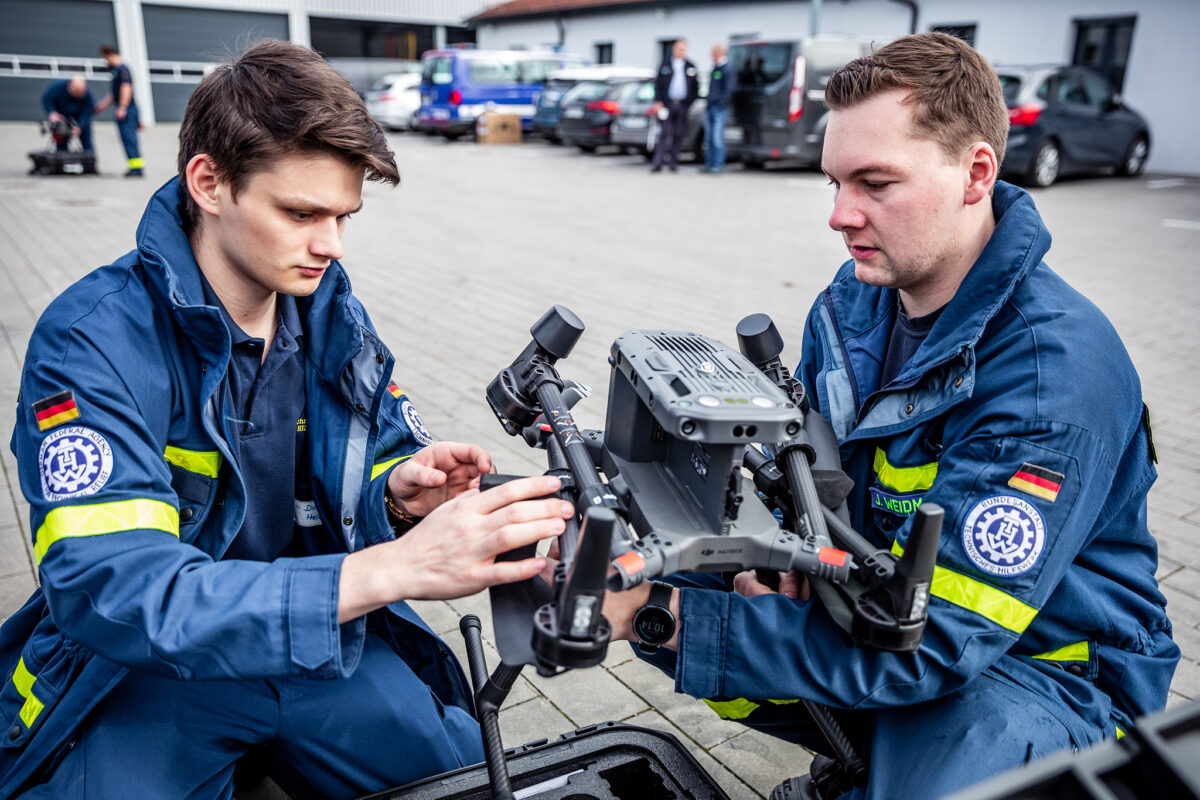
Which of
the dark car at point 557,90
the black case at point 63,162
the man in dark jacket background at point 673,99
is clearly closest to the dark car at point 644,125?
the man in dark jacket background at point 673,99

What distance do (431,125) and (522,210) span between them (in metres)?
10.8

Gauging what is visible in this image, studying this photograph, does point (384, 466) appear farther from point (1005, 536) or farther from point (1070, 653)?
point (1070, 653)

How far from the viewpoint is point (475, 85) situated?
21109 mm

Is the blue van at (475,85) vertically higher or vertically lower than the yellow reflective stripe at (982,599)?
higher

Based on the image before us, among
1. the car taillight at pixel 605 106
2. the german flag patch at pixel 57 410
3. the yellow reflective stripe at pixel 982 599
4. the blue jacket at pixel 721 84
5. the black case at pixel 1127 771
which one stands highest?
the blue jacket at pixel 721 84

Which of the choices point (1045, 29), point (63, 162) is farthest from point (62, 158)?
point (1045, 29)

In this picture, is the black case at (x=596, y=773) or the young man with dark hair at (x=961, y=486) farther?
the black case at (x=596, y=773)

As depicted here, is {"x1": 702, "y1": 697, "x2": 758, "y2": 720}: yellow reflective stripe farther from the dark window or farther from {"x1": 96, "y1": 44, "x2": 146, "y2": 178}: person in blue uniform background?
{"x1": 96, "y1": 44, "x2": 146, "y2": 178}: person in blue uniform background

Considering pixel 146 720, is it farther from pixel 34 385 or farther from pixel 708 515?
pixel 708 515

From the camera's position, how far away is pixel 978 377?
5.74 ft

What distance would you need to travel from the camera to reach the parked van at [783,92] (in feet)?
47.2

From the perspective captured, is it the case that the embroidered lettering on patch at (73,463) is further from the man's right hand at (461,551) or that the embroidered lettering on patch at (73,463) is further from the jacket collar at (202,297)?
the man's right hand at (461,551)

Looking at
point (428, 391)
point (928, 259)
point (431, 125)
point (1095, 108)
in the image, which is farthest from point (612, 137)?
point (928, 259)

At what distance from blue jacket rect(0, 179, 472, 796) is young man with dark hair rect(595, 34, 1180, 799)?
0.58 meters
